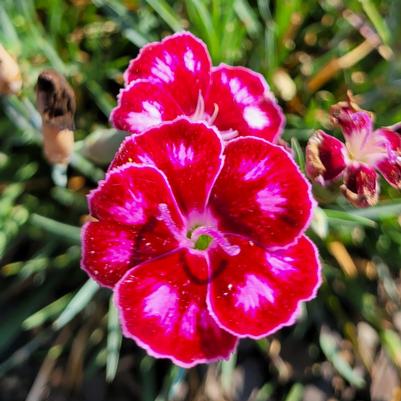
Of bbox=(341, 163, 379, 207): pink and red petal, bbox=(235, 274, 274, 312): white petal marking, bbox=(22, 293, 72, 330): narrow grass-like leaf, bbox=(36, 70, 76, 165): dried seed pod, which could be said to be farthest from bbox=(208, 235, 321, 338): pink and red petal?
bbox=(22, 293, 72, 330): narrow grass-like leaf

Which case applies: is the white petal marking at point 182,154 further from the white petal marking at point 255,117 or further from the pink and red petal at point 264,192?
the white petal marking at point 255,117

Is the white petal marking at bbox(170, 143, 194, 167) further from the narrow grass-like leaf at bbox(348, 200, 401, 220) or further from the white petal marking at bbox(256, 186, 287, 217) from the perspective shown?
the narrow grass-like leaf at bbox(348, 200, 401, 220)

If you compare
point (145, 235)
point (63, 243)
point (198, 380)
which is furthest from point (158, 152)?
point (198, 380)

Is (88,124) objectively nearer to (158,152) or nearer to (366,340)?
(158,152)

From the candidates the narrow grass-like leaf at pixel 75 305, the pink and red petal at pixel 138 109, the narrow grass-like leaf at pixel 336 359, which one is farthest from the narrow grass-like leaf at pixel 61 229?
the narrow grass-like leaf at pixel 336 359

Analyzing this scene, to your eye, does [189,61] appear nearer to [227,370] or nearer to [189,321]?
[189,321]
